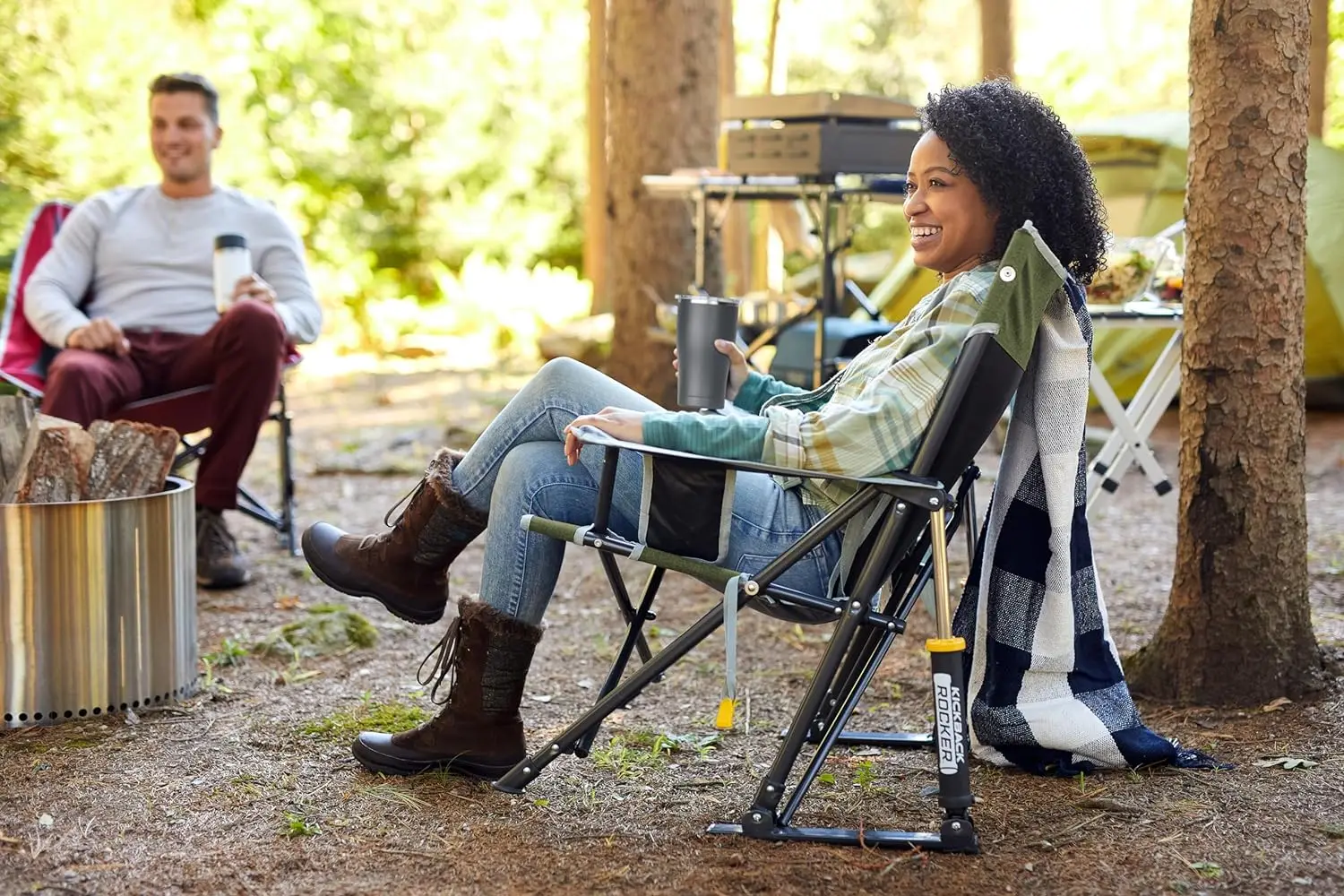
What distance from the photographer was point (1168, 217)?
23.2 feet

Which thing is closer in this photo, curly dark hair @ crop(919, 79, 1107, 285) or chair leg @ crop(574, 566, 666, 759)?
curly dark hair @ crop(919, 79, 1107, 285)

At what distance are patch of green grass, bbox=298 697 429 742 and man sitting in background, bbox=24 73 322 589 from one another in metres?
1.19

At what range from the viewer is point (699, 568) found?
2.20 metres

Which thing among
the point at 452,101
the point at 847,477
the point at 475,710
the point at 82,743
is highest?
the point at 452,101

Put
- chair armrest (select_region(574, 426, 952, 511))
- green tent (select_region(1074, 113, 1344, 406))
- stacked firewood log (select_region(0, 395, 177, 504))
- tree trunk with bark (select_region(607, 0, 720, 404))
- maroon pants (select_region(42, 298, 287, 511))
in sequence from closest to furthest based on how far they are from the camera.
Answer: chair armrest (select_region(574, 426, 952, 511))
stacked firewood log (select_region(0, 395, 177, 504))
maroon pants (select_region(42, 298, 287, 511))
tree trunk with bark (select_region(607, 0, 720, 404))
green tent (select_region(1074, 113, 1344, 406))

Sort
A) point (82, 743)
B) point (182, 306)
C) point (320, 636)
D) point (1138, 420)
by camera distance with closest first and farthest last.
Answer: point (82, 743) < point (320, 636) < point (1138, 420) < point (182, 306)

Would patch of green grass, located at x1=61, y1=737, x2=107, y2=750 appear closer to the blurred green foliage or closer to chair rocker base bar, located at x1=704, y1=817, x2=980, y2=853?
chair rocker base bar, located at x1=704, y1=817, x2=980, y2=853

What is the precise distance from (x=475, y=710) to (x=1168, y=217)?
18.6 ft

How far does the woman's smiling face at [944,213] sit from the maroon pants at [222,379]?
224 centimetres

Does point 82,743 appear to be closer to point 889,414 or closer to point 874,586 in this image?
point 874,586

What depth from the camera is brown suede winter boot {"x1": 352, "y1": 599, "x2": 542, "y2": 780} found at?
2.39 metres

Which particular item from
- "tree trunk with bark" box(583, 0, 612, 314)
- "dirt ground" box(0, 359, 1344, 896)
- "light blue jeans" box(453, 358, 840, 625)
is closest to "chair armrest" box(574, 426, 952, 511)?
"light blue jeans" box(453, 358, 840, 625)

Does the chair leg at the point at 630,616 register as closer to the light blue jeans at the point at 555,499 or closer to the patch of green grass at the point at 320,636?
the light blue jeans at the point at 555,499

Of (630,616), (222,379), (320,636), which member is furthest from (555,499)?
(222,379)
